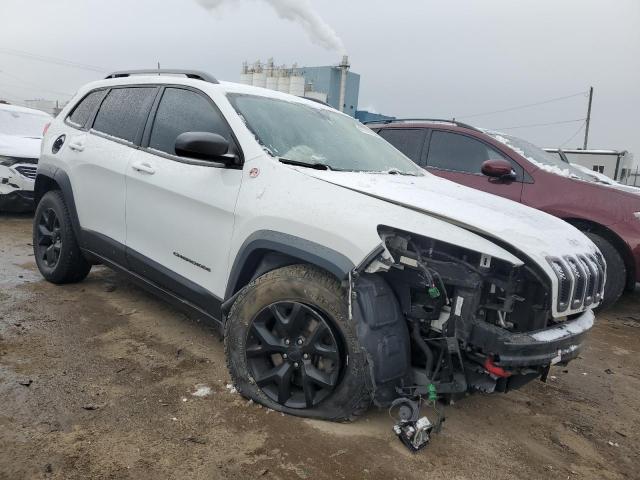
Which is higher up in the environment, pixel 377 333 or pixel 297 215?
pixel 297 215

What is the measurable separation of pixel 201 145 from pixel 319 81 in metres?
30.8

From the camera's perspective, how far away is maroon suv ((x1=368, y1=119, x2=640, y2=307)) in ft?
16.3

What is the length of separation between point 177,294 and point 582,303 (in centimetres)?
233

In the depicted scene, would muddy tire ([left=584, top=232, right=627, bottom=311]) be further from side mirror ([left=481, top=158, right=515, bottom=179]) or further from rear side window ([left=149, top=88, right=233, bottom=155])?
rear side window ([left=149, top=88, right=233, bottom=155])

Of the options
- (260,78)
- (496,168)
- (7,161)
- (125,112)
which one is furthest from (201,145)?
(260,78)

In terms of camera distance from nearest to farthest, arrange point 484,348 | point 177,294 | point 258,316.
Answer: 1. point 484,348
2. point 258,316
3. point 177,294

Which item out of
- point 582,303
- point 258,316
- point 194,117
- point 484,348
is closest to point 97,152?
point 194,117

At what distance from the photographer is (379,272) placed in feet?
8.04

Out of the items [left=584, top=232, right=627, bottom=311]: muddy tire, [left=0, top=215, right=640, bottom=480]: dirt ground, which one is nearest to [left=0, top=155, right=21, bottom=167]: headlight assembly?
[left=0, top=215, right=640, bottom=480]: dirt ground

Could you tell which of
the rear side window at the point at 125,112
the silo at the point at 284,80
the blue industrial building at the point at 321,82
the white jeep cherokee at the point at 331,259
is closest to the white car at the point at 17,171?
the rear side window at the point at 125,112

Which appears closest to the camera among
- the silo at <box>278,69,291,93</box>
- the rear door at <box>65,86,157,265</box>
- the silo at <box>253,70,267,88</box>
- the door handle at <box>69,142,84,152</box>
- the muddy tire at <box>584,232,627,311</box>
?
the rear door at <box>65,86,157,265</box>

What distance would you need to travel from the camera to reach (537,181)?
5383mm

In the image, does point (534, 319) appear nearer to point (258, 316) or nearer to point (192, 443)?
point (258, 316)

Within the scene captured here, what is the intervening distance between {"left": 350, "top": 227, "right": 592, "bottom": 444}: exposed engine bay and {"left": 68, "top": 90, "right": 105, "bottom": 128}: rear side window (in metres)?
3.12
